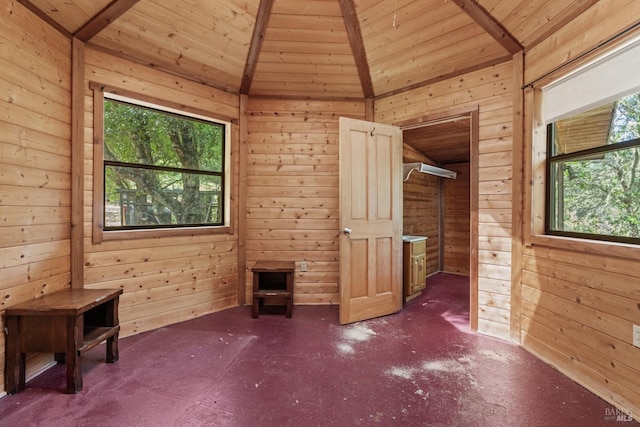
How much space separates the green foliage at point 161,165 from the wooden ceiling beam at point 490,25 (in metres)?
2.57

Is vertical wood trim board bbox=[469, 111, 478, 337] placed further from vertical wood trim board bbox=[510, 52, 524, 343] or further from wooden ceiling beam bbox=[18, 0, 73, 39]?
wooden ceiling beam bbox=[18, 0, 73, 39]

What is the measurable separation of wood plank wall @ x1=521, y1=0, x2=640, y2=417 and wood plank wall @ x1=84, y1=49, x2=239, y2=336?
9.44 ft

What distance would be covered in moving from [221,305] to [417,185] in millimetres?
3490

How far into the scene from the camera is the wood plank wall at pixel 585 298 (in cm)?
161

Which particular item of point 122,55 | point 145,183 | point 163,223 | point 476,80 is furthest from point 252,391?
point 476,80

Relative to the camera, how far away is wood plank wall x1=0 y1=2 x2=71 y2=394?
1.78 metres

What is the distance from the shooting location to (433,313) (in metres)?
3.14

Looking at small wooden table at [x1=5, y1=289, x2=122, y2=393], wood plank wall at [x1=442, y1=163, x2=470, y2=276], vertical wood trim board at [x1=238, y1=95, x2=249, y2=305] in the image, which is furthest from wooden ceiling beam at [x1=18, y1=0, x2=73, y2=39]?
wood plank wall at [x1=442, y1=163, x2=470, y2=276]

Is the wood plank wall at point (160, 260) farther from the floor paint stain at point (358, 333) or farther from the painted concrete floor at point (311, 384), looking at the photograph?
the floor paint stain at point (358, 333)

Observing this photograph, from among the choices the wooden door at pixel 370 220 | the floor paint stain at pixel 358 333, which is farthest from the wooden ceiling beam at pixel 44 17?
the floor paint stain at pixel 358 333

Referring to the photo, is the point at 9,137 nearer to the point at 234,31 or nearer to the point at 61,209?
the point at 61,209

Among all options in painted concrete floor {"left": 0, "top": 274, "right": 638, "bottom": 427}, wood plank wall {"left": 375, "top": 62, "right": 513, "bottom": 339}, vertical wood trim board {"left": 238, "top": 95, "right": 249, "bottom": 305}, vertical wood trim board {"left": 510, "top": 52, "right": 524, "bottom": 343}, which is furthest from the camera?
vertical wood trim board {"left": 238, "top": 95, "right": 249, "bottom": 305}

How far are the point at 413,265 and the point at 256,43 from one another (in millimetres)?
3022

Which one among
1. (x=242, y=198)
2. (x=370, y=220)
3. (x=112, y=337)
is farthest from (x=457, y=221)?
(x=112, y=337)
